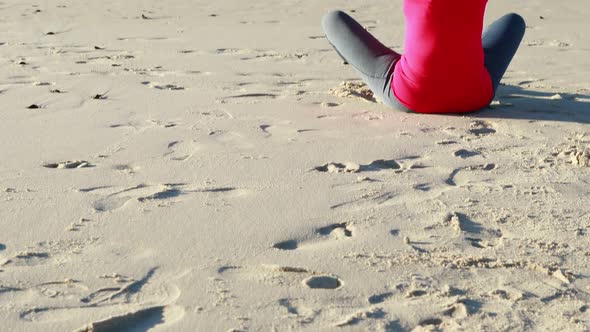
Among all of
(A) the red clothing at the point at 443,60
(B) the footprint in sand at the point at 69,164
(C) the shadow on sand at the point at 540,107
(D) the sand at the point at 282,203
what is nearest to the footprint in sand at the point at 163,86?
(D) the sand at the point at 282,203

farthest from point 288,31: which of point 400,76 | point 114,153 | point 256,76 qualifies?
point 114,153

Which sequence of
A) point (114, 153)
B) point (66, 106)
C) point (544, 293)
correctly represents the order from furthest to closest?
point (66, 106), point (114, 153), point (544, 293)

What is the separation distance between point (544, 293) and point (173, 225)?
122 cm

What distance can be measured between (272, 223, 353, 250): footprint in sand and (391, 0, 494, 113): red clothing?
159 centimetres

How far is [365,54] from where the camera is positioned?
465 centimetres

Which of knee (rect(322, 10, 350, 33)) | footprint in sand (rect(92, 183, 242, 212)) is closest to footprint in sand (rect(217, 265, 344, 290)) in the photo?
footprint in sand (rect(92, 183, 242, 212))

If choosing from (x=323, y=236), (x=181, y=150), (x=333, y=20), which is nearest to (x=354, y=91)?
(x=333, y=20)

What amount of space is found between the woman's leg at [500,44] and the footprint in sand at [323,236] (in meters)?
1.89

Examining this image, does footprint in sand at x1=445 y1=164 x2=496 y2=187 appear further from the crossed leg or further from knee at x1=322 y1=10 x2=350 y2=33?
knee at x1=322 y1=10 x2=350 y2=33

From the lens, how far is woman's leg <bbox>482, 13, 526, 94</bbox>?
4.50m

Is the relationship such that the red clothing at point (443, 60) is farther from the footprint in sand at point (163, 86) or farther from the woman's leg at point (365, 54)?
the footprint in sand at point (163, 86)

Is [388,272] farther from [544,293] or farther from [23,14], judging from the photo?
[23,14]

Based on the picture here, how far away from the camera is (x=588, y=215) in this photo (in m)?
2.98

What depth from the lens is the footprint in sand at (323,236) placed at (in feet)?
9.03
